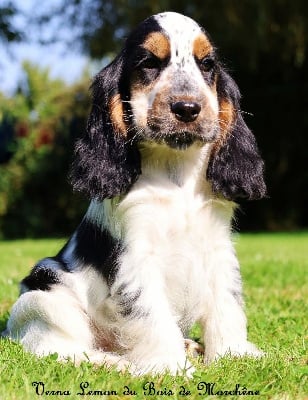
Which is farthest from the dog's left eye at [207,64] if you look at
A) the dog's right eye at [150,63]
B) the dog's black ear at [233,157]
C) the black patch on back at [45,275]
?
the black patch on back at [45,275]

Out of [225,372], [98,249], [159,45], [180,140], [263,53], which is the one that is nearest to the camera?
[225,372]

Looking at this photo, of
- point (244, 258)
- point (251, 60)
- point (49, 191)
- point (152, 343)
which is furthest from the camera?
point (49, 191)

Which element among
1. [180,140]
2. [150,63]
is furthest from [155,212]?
[150,63]

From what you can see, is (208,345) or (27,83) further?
(27,83)

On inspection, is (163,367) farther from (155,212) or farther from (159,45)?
(159,45)

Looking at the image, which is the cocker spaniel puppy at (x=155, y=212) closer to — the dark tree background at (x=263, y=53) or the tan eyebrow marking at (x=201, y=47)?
the tan eyebrow marking at (x=201, y=47)

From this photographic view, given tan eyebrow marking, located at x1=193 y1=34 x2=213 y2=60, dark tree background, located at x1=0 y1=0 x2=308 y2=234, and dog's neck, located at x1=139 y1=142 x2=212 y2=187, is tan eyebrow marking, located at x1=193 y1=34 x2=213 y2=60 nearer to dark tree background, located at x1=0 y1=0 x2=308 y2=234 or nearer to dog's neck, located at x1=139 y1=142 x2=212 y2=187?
dog's neck, located at x1=139 y1=142 x2=212 y2=187

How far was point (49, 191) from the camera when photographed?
2322 cm

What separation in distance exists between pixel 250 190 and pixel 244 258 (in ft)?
22.9

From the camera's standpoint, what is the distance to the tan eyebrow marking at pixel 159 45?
4.48 m

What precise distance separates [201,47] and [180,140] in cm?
68

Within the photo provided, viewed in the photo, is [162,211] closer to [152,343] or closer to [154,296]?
[154,296]

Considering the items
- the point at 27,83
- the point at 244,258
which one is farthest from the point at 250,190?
the point at 27,83

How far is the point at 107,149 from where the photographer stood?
15.3 ft
